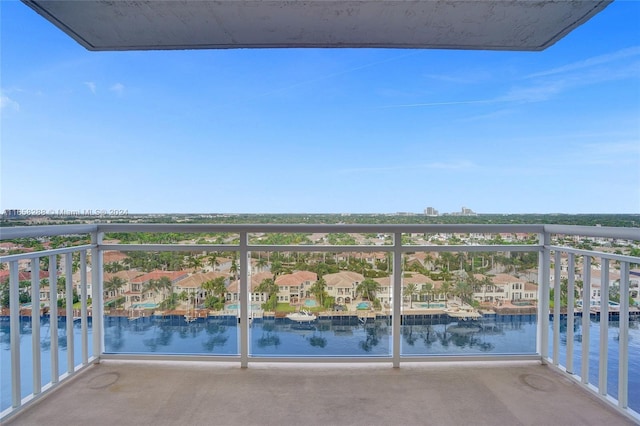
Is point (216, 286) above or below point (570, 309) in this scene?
above

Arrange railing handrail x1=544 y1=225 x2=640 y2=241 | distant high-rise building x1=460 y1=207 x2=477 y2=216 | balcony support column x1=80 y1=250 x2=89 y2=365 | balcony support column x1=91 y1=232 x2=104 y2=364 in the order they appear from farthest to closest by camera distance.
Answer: distant high-rise building x1=460 y1=207 x2=477 y2=216, balcony support column x1=91 y1=232 x2=104 y2=364, balcony support column x1=80 y1=250 x2=89 y2=365, railing handrail x1=544 y1=225 x2=640 y2=241

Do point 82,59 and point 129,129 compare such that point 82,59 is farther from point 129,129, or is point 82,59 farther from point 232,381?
point 232,381

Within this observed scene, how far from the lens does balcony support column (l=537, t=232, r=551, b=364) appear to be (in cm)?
245

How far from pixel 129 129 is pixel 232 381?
4495 millimetres

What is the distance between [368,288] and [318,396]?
0.93 metres

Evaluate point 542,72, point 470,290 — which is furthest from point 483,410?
point 542,72

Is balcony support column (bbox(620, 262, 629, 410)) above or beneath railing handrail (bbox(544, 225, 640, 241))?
beneath

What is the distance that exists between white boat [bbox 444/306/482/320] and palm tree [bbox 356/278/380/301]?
2.18 ft

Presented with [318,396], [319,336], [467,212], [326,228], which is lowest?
[318,396]

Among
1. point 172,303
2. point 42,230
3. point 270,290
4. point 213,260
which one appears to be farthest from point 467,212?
point 42,230

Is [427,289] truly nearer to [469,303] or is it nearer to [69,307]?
[469,303]

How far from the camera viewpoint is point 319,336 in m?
2.46

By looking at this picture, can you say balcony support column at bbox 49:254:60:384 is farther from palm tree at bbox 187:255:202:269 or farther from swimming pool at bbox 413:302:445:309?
swimming pool at bbox 413:302:445:309

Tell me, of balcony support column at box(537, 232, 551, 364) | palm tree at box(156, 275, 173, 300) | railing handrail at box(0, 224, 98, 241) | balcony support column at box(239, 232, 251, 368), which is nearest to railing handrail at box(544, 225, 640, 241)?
balcony support column at box(537, 232, 551, 364)
